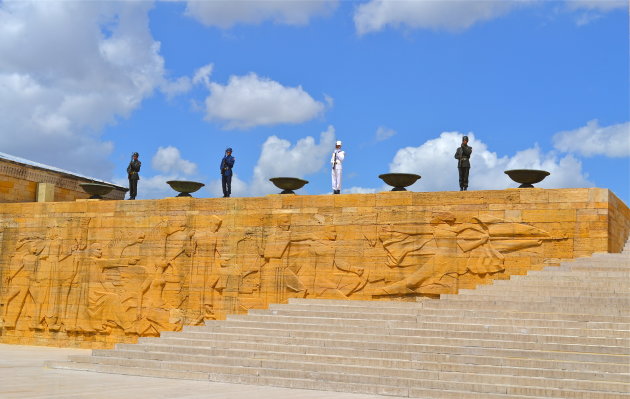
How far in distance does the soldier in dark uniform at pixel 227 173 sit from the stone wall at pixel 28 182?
7177 mm

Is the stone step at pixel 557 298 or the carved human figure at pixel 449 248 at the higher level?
the carved human figure at pixel 449 248

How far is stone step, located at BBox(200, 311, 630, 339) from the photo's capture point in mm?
10445

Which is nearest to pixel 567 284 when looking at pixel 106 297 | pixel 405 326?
pixel 405 326

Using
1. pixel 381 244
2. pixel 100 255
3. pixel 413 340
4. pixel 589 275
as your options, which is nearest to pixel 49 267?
pixel 100 255

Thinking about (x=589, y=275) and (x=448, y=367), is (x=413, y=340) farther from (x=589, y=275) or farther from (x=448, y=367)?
(x=589, y=275)

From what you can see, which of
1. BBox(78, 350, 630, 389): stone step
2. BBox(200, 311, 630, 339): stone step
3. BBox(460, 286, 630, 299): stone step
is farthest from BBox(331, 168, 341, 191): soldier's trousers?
BBox(78, 350, 630, 389): stone step

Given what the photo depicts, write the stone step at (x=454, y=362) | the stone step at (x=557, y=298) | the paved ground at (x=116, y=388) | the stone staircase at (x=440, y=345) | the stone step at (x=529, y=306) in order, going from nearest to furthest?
the paved ground at (x=116, y=388) → the stone step at (x=454, y=362) → the stone staircase at (x=440, y=345) → the stone step at (x=529, y=306) → the stone step at (x=557, y=298)

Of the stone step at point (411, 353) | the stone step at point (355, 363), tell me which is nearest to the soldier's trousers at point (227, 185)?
the stone step at point (411, 353)

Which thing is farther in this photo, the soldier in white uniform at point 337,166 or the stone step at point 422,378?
the soldier in white uniform at point 337,166

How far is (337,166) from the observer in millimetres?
17375

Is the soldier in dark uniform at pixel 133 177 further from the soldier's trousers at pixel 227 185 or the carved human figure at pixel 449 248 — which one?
the carved human figure at pixel 449 248

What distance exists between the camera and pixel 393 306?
44.3 ft

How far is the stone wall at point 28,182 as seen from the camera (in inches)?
856

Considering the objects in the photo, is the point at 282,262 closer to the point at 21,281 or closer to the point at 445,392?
the point at 21,281
